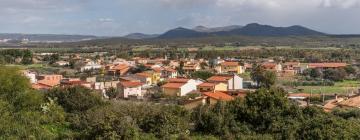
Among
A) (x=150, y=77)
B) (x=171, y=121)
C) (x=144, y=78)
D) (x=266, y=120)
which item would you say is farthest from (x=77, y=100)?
(x=150, y=77)

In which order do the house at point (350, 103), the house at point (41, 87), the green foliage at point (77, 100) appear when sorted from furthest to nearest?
the house at point (41, 87)
the house at point (350, 103)
the green foliage at point (77, 100)

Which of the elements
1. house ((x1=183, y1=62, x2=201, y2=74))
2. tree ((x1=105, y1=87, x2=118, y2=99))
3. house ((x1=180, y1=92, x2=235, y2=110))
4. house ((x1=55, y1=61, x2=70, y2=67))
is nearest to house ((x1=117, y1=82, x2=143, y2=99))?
tree ((x1=105, y1=87, x2=118, y2=99))

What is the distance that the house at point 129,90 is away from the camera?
5039 centimetres

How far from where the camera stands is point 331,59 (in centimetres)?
9931

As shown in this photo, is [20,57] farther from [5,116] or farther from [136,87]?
[5,116]

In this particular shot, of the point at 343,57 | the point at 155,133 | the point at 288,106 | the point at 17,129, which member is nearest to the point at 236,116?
the point at 288,106

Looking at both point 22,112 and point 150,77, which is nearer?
point 22,112

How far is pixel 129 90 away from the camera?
50.9m

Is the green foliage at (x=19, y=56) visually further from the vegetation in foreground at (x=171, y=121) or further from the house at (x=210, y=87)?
the vegetation in foreground at (x=171, y=121)

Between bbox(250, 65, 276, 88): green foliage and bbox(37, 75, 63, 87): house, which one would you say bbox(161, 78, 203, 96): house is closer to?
bbox(250, 65, 276, 88): green foliage

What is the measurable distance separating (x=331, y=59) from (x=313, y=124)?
8267 centimetres

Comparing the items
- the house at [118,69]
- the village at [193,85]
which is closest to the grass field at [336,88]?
the village at [193,85]

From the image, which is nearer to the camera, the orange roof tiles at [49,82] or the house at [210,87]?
the house at [210,87]

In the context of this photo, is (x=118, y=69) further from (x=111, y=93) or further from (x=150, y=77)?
(x=111, y=93)
